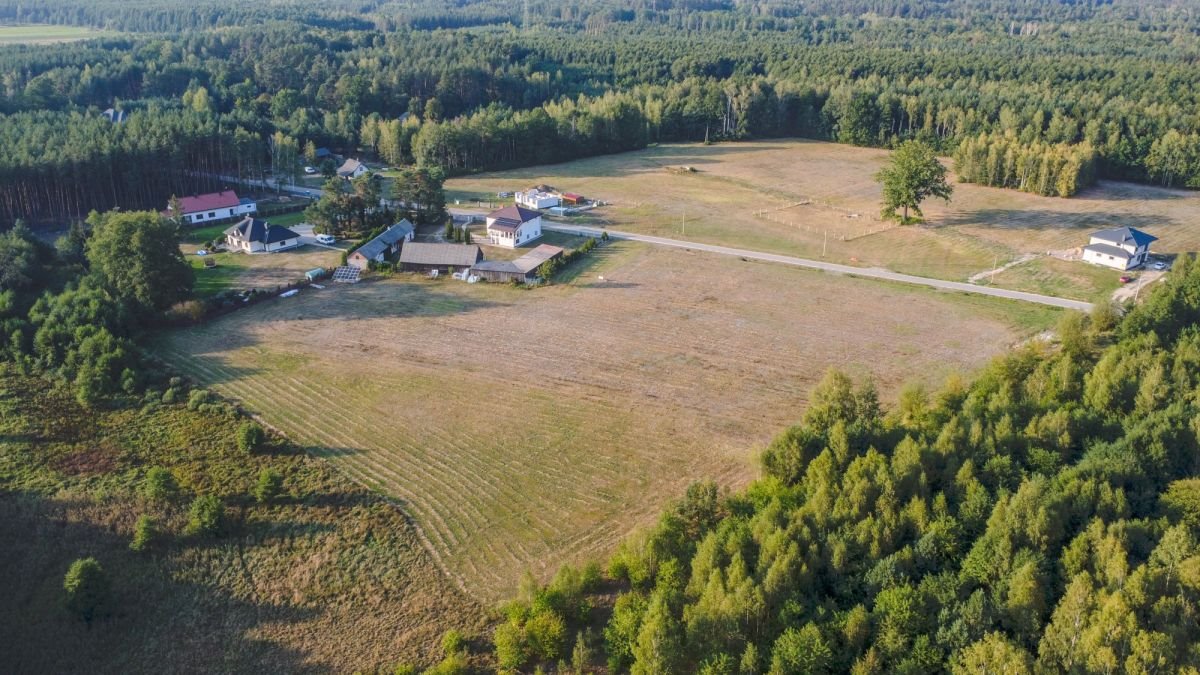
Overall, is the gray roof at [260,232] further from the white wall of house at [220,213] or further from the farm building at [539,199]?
the farm building at [539,199]

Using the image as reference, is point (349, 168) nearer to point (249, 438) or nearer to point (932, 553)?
point (249, 438)

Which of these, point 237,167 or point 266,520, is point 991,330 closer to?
point 266,520

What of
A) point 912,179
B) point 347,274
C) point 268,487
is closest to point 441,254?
point 347,274

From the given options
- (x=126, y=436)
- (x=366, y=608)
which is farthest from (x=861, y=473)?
(x=126, y=436)

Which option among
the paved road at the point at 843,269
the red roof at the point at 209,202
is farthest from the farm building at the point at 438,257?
the red roof at the point at 209,202

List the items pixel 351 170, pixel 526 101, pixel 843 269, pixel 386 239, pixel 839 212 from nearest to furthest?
1. pixel 843 269
2. pixel 386 239
3. pixel 839 212
4. pixel 351 170
5. pixel 526 101
